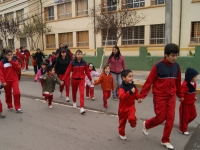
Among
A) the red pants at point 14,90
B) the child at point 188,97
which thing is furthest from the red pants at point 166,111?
the red pants at point 14,90

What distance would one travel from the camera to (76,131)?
4.70m

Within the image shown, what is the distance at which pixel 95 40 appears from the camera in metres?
20.3

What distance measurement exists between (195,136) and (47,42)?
76.2 ft

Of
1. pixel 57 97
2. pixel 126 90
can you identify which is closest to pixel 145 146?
pixel 126 90

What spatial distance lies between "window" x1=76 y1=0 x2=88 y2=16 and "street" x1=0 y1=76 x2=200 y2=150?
54.2 feet

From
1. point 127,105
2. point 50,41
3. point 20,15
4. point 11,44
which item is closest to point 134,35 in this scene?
point 50,41

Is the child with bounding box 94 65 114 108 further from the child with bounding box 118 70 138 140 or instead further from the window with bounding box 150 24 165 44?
the window with bounding box 150 24 165 44

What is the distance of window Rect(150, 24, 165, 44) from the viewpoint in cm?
1656

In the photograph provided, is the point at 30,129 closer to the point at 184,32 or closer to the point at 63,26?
the point at 184,32

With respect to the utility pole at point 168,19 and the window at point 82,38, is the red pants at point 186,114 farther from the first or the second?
the window at point 82,38

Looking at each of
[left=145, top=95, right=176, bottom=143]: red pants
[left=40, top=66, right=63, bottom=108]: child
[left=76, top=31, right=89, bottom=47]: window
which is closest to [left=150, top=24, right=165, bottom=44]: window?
A: [left=76, top=31, right=89, bottom=47]: window

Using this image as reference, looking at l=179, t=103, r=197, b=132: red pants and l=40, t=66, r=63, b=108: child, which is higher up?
l=40, t=66, r=63, b=108: child

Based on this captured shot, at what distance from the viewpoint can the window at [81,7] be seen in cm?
2138

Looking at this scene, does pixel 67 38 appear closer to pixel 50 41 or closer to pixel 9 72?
pixel 50 41
